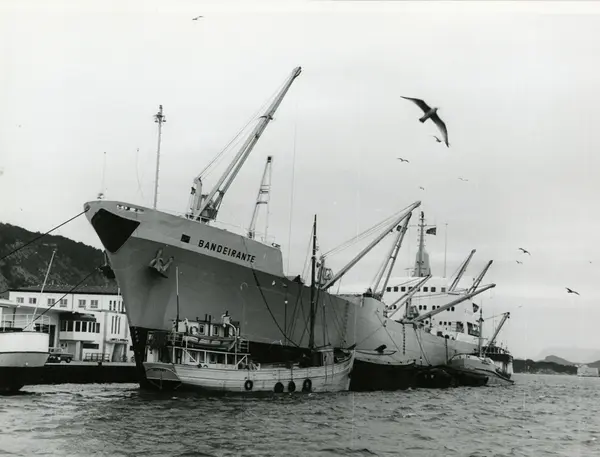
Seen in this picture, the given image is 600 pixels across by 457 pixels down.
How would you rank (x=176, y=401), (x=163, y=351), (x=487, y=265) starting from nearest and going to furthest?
1. (x=176, y=401)
2. (x=163, y=351)
3. (x=487, y=265)

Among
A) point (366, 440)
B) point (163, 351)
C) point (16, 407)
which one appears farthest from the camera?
point (163, 351)

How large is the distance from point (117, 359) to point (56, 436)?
41668 mm

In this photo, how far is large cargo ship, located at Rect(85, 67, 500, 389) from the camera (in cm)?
3275

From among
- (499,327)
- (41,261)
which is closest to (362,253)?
(499,327)

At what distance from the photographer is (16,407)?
24.8 metres

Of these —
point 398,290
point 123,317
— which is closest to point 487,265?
point 398,290

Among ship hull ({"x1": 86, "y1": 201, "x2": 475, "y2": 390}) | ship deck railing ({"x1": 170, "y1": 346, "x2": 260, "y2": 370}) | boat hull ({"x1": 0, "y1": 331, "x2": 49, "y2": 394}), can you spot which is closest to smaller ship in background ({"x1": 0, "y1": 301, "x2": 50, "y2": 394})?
boat hull ({"x1": 0, "y1": 331, "x2": 49, "y2": 394})

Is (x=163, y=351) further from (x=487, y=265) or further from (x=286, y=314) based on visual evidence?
(x=487, y=265)

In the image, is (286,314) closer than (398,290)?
Yes

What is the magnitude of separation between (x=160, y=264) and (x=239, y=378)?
6.27 m

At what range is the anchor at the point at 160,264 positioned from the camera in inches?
1284

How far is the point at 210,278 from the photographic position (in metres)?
34.8

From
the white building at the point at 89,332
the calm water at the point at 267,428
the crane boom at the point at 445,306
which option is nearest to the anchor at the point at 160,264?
the calm water at the point at 267,428

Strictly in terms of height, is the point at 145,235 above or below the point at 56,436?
above
